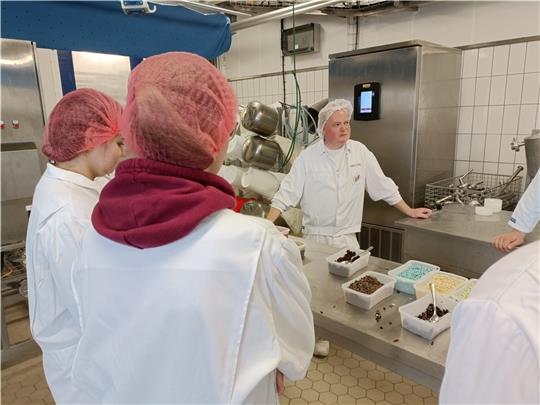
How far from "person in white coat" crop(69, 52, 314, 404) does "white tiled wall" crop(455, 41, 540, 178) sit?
2.41 metres

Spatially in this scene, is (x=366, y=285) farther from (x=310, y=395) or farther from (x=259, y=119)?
(x=259, y=119)

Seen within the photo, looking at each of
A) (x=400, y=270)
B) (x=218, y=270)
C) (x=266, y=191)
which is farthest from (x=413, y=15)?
(x=218, y=270)

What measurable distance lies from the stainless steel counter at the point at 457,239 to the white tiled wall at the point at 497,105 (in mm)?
583

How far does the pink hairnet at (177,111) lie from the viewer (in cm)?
72

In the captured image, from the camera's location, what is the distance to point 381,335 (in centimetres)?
113

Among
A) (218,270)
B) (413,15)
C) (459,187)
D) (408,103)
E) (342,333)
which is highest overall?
(413,15)

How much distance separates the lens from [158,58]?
0.79 meters

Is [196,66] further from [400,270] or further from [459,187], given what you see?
[459,187]

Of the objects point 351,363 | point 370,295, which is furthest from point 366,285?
point 351,363

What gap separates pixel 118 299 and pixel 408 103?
7.35 feet

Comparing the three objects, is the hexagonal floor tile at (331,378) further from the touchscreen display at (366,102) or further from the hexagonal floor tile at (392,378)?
the touchscreen display at (366,102)

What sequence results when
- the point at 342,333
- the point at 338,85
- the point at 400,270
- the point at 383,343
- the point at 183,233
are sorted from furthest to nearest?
the point at 338,85 < the point at 400,270 < the point at 342,333 < the point at 383,343 < the point at 183,233

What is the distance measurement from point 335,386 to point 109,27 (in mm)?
2111

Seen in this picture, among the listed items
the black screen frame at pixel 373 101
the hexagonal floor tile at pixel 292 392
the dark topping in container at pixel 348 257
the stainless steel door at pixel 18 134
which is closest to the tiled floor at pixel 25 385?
the stainless steel door at pixel 18 134
